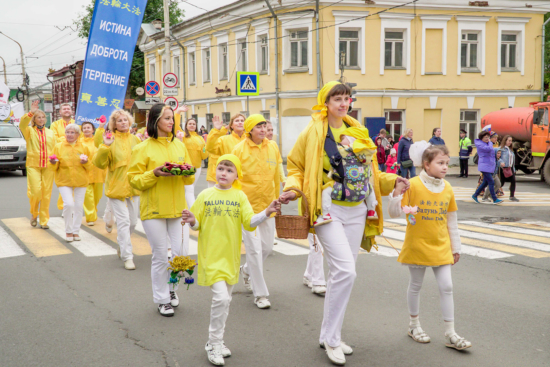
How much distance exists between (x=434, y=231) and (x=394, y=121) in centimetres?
2359

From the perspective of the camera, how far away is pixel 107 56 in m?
9.26

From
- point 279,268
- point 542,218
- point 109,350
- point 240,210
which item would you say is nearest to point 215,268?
point 240,210

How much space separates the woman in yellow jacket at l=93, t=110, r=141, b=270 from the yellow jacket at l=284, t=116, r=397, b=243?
341cm

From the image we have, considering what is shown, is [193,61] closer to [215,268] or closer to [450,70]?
[450,70]

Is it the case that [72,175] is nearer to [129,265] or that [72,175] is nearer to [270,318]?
[129,265]

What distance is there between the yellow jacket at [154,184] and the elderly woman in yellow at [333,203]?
Result: 1508 millimetres

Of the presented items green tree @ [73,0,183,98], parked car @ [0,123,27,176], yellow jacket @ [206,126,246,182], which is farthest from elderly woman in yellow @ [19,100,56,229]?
green tree @ [73,0,183,98]

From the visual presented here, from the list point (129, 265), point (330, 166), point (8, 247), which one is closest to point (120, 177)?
point (129, 265)

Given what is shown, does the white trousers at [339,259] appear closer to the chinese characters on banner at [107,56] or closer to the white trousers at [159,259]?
the white trousers at [159,259]

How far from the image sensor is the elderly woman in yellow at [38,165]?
33.4 feet

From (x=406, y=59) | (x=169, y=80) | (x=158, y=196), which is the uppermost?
(x=406, y=59)

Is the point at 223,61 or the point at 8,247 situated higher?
the point at 223,61

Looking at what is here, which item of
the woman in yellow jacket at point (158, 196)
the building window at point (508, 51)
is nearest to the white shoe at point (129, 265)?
the woman in yellow jacket at point (158, 196)

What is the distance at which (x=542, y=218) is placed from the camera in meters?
11.7
